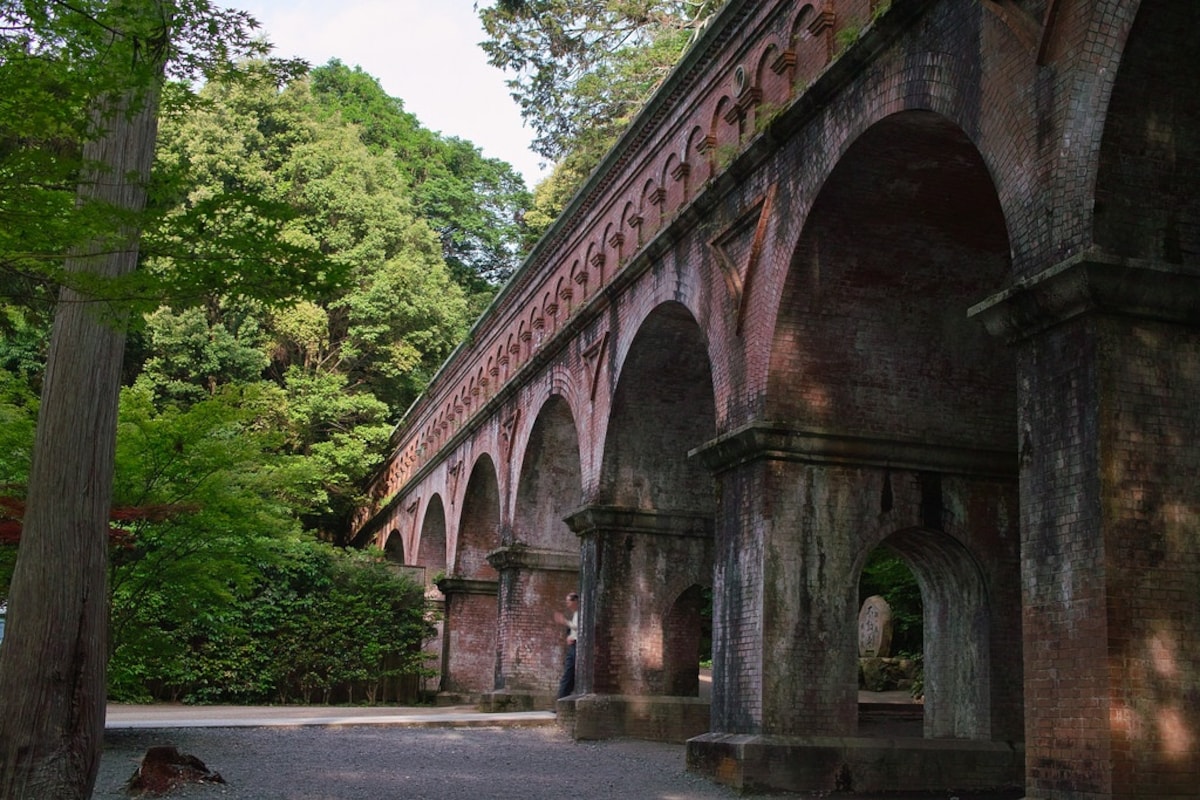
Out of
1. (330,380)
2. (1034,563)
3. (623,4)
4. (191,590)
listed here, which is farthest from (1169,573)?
(330,380)

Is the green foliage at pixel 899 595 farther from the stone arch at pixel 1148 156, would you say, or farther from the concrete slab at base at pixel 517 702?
the stone arch at pixel 1148 156

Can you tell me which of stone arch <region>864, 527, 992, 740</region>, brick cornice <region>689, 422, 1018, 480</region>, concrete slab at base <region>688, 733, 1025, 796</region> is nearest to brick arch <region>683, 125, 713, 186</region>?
brick cornice <region>689, 422, 1018, 480</region>

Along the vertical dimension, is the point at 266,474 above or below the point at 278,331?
below

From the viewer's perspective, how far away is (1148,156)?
720 centimetres

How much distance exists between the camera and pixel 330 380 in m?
35.1

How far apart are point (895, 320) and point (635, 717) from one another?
6.65 m

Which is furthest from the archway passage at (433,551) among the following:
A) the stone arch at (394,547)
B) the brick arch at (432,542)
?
the stone arch at (394,547)

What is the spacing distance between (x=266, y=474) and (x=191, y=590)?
2016 millimetres

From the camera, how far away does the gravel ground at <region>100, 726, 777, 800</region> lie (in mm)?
9875

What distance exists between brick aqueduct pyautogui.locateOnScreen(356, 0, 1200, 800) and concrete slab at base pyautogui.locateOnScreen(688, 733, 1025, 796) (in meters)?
0.03

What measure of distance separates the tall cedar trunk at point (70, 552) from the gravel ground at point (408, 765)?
7.25 feet

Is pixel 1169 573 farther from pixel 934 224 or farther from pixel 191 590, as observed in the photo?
pixel 191 590

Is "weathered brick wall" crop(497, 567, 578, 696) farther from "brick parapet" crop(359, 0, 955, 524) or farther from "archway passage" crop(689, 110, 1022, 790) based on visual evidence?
"archway passage" crop(689, 110, 1022, 790)

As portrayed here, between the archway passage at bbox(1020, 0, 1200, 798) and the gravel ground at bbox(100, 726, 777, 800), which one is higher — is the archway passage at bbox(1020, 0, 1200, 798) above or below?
above
